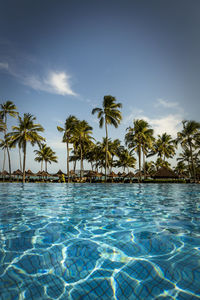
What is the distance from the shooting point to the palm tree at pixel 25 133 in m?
24.7

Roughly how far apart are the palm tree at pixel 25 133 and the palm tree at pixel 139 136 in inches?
626

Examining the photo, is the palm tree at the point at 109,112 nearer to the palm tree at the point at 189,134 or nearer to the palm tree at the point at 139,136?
the palm tree at the point at 139,136

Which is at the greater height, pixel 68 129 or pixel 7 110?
pixel 7 110

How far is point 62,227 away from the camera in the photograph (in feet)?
12.5

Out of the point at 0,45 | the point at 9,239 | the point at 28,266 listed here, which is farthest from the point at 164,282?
the point at 0,45

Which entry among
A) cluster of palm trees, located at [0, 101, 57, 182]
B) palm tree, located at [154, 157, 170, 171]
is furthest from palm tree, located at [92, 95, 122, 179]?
palm tree, located at [154, 157, 170, 171]

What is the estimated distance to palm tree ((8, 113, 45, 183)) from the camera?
24.7 m

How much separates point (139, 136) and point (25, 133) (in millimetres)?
19451

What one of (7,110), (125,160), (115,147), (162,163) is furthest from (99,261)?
(162,163)

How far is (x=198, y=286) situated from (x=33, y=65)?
2258 centimetres

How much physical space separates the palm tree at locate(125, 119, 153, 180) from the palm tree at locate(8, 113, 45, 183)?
15895mm

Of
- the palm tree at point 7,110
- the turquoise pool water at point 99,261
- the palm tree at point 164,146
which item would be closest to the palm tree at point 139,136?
the palm tree at point 164,146

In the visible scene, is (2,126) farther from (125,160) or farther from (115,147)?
(125,160)

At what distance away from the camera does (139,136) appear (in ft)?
94.7
